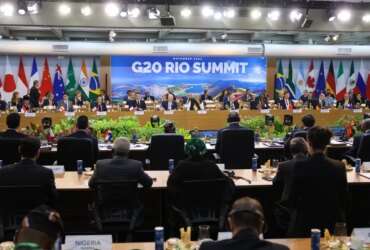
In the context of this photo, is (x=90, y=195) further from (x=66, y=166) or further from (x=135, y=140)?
(x=135, y=140)

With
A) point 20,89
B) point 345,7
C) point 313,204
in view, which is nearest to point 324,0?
point 345,7

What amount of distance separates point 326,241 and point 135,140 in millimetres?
4946

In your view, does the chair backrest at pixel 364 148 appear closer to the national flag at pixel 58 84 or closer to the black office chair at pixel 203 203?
the black office chair at pixel 203 203

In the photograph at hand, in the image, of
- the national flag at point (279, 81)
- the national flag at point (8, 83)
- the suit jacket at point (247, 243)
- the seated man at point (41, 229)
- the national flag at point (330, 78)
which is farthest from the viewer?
the national flag at point (330, 78)

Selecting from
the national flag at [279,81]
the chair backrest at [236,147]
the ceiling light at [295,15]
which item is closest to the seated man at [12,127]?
the chair backrest at [236,147]

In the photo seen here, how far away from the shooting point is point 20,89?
14977 mm

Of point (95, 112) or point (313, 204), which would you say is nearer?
point (313, 204)

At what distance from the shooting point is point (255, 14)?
11484 millimetres

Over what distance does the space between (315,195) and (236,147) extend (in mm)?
3097

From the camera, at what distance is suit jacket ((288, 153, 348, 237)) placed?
3572mm

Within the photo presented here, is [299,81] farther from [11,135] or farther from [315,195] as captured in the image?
[315,195]

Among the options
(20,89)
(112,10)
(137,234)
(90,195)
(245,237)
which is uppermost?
(112,10)

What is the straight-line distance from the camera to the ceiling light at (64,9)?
11.1 m

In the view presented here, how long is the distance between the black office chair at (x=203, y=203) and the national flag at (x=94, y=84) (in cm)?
1151
